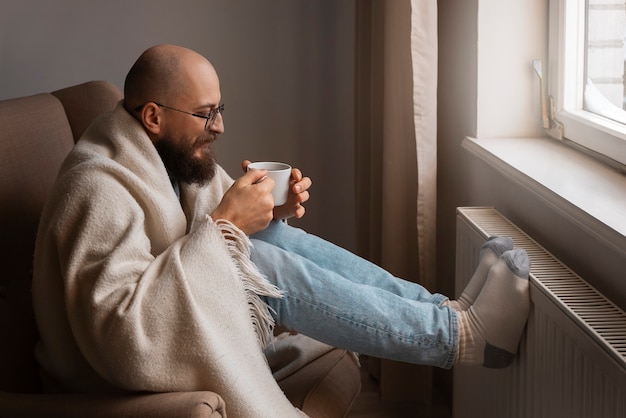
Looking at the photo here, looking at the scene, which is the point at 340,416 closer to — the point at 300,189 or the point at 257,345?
the point at 257,345

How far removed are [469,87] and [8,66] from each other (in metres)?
1.39

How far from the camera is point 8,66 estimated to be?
8.99ft

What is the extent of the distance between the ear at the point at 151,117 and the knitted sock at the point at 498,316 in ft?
2.22

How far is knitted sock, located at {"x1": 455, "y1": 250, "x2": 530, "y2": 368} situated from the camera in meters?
1.62

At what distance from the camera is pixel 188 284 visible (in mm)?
1530

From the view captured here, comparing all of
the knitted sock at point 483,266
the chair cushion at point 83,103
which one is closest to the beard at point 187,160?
the chair cushion at point 83,103

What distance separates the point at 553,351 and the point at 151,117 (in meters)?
0.85

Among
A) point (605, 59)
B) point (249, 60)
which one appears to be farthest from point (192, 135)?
point (249, 60)

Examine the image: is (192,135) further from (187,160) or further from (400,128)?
(400,128)

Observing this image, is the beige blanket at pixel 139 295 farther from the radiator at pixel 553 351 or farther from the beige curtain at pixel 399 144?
the beige curtain at pixel 399 144

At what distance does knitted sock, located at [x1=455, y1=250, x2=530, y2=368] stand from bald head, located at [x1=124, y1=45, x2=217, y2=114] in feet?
2.20

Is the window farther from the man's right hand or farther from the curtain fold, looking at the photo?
the man's right hand

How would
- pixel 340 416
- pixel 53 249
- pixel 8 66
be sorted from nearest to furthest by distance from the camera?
pixel 53 249
pixel 340 416
pixel 8 66

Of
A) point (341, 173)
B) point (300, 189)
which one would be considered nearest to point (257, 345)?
point (300, 189)
